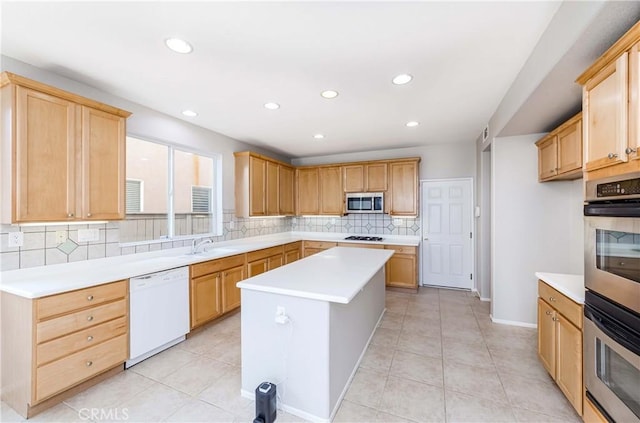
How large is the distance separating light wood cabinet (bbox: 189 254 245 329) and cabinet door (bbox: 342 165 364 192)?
2.43m

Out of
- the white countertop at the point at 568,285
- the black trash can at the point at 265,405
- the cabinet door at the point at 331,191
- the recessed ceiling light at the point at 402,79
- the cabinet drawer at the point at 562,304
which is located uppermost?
the recessed ceiling light at the point at 402,79

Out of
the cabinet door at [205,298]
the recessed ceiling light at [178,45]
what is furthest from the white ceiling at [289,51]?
the cabinet door at [205,298]

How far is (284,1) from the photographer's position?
1469 mm

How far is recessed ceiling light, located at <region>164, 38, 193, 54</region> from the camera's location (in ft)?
5.94

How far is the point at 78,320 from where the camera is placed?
2004mm

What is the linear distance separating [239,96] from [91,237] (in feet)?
6.47

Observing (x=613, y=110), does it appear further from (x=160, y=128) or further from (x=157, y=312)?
(x=160, y=128)

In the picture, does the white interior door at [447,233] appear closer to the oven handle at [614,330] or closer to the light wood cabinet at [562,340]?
the light wood cabinet at [562,340]

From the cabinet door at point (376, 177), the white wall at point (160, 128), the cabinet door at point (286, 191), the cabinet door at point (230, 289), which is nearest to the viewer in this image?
the white wall at point (160, 128)

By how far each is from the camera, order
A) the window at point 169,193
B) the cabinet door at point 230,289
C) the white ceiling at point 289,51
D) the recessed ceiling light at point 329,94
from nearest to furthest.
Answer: the white ceiling at point 289,51
the recessed ceiling light at point 329,94
the window at point 169,193
the cabinet door at point 230,289

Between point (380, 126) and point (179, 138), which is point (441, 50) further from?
point (179, 138)

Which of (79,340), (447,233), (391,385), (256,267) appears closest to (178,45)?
(79,340)

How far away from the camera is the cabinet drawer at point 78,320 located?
183cm

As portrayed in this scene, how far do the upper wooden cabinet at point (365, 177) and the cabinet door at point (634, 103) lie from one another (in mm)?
3612
